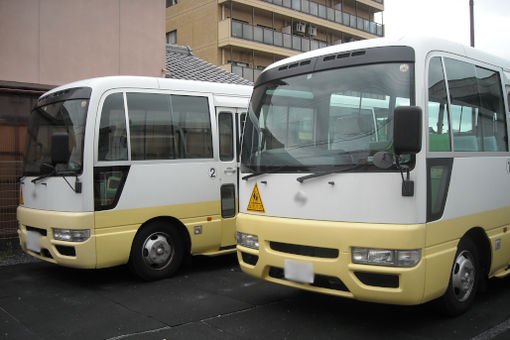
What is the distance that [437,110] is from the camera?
462 cm

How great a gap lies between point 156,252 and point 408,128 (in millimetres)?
4117

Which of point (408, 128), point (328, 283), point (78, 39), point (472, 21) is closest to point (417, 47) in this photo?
point (408, 128)

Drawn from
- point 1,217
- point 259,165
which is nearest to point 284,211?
point 259,165

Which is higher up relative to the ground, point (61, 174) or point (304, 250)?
point (61, 174)

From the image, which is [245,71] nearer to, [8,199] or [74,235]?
[8,199]

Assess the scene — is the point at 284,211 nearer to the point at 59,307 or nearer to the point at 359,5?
the point at 59,307

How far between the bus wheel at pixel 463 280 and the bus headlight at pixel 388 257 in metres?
0.88

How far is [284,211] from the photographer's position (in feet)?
16.0

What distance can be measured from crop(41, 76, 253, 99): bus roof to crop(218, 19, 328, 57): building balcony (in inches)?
829

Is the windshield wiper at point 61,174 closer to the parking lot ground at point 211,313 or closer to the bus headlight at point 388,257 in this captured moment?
the parking lot ground at point 211,313

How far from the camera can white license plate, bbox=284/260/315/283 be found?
460 cm

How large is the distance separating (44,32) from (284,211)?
7808 mm

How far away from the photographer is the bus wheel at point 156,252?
6.71 metres

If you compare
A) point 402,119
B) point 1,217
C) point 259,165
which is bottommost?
point 1,217
